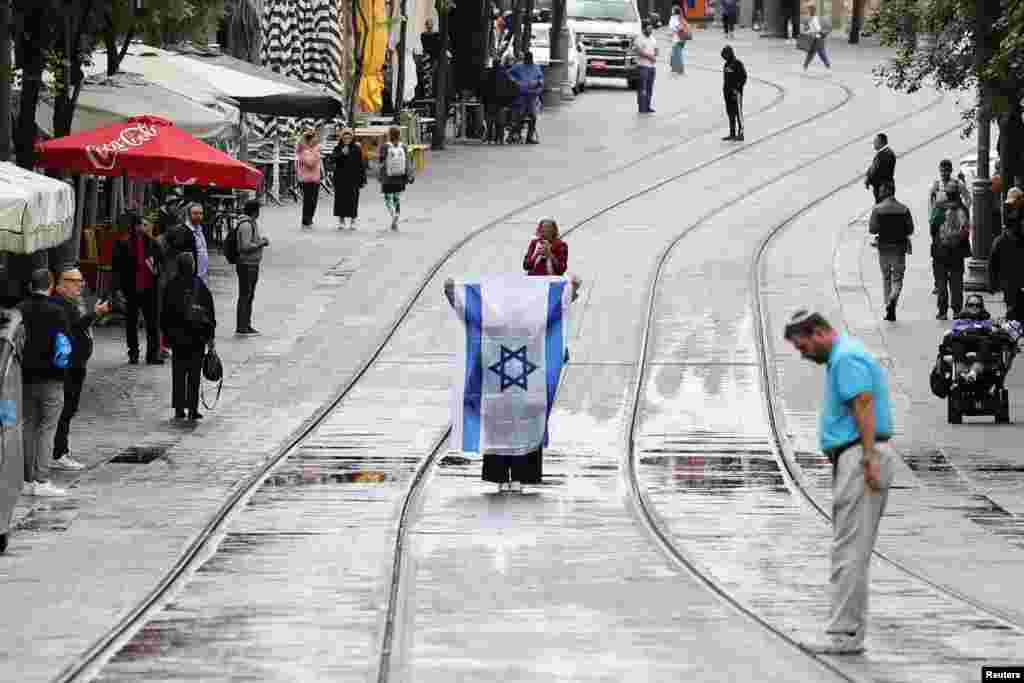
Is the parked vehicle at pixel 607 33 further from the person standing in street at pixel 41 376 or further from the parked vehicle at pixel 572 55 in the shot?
the person standing in street at pixel 41 376

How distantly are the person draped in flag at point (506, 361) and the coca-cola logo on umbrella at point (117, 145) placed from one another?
24.4 feet

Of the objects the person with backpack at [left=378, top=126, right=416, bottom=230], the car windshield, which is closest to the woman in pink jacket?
the person with backpack at [left=378, top=126, right=416, bottom=230]

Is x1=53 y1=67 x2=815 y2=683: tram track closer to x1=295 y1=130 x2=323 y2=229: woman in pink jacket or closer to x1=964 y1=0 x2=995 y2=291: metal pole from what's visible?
x1=295 y1=130 x2=323 y2=229: woman in pink jacket

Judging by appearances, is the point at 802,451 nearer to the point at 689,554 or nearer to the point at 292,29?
the point at 689,554

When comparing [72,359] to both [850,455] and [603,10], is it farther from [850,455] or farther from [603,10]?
[603,10]

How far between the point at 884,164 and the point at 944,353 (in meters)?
14.6

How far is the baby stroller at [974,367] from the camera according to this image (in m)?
21.8

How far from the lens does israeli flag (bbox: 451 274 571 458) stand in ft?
59.6

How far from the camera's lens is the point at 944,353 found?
869 inches

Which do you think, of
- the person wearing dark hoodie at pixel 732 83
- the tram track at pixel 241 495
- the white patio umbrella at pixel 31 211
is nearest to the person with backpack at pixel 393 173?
the tram track at pixel 241 495

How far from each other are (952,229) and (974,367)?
7.14m

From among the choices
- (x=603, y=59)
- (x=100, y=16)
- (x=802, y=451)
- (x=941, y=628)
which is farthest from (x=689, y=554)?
(x=603, y=59)

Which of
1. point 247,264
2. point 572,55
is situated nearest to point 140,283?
point 247,264

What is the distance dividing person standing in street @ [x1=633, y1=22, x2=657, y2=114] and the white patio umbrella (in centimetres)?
3384
